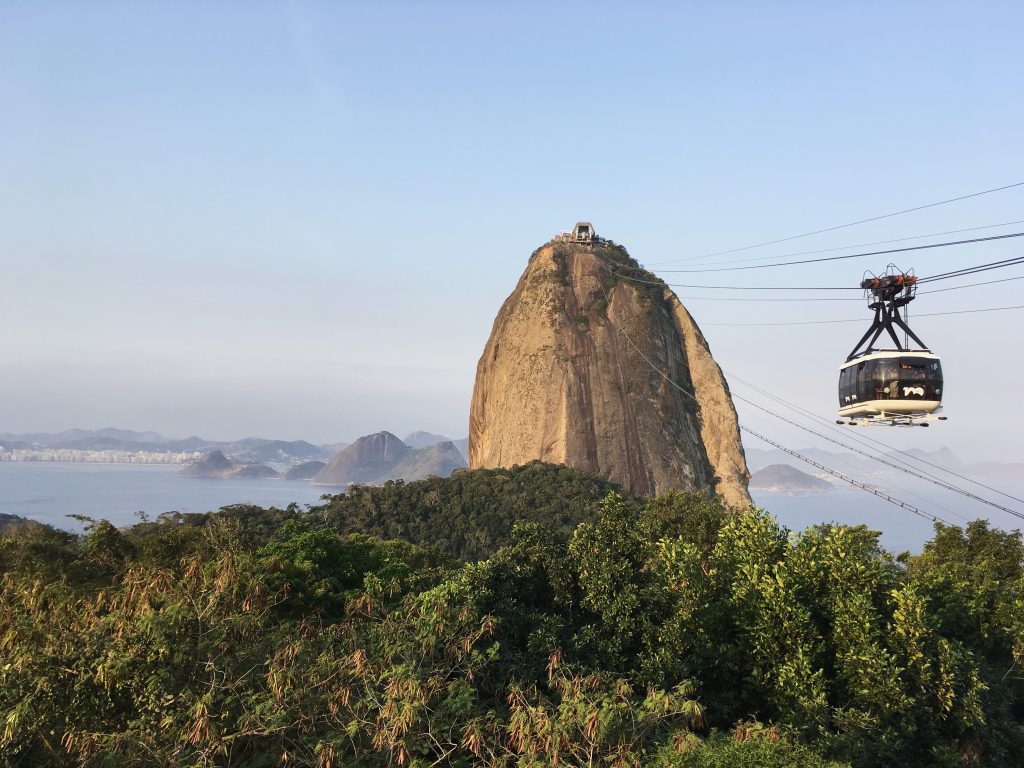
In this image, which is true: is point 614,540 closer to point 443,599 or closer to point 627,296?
point 443,599

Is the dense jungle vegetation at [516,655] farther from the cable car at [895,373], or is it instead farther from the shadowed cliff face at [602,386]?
the shadowed cliff face at [602,386]

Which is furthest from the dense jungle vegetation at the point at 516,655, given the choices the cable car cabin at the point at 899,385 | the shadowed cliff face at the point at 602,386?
the shadowed cliff face at the point at 602,386

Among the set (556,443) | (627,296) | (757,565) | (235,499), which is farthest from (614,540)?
(235,499)

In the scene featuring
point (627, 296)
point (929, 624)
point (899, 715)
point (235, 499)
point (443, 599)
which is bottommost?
point (235, 499)

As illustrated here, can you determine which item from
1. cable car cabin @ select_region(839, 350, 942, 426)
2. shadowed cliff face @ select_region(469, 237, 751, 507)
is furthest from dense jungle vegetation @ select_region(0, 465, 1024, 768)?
shadowed cliff face @ select_region(469, 237, 751, 507)

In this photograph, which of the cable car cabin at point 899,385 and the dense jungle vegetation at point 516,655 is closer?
the dense jungle vegetation at point 516,655

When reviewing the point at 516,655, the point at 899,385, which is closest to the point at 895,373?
the point at 899,385

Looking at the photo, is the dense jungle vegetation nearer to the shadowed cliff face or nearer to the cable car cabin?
the cable car cabin
